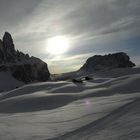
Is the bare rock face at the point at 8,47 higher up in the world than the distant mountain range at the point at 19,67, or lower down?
higher up

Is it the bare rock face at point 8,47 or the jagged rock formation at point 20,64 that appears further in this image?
the bare rock face at point 8,47

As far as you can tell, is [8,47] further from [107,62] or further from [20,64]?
[107,62]

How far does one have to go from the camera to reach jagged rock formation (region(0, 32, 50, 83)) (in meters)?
115

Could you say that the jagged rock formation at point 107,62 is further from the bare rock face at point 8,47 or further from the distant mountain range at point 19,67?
the bare rock face at point 8,47

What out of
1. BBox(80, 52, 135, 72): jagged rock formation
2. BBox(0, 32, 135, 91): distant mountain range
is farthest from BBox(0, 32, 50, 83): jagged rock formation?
BBox(80, 52, 135, 72): jagged rock formation

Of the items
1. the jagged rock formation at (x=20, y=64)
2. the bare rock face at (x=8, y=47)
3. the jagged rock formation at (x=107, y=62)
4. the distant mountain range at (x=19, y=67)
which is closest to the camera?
the distant mountain range at (x=19, y=67)

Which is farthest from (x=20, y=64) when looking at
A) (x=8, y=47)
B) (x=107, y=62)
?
(x=107, y=62)

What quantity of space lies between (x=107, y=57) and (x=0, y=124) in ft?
467

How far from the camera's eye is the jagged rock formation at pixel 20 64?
378 feet

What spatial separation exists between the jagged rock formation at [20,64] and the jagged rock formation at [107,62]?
25287 millimetres

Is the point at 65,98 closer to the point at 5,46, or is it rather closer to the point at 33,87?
the point at 33,87

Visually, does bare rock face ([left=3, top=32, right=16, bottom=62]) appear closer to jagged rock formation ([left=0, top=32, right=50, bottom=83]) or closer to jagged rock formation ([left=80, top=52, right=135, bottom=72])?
jagged rock formation ([left=0, top=32, right=50, bottom=83])

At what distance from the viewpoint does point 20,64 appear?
11650 centimetres

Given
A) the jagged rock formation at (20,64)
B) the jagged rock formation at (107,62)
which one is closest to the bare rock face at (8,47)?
the jagged rock formation at (20,64)
